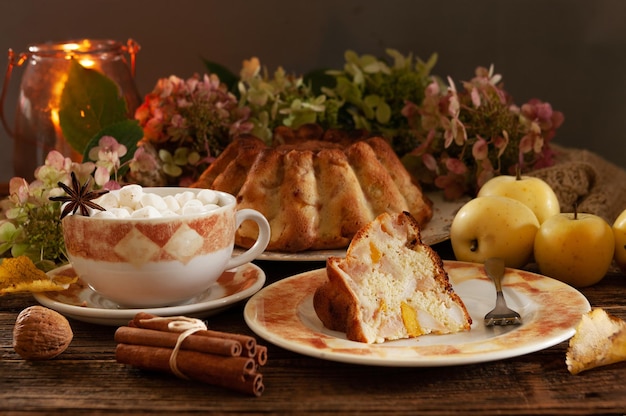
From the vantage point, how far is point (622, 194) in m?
2.18

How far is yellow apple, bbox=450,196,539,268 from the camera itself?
1636 millimetres

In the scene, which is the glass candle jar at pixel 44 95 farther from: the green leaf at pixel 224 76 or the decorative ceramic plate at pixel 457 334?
the decorative ceramic plate at pixel 457 334

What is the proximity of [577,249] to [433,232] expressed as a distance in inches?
13.6

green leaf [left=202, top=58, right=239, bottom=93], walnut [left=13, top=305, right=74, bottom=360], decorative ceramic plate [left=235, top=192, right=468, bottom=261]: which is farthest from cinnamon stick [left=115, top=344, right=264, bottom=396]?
green leaf [left=202, top=58, right=239, bottom=93]

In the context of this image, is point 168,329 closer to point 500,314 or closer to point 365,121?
point 500,314

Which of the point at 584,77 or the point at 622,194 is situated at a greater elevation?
the point at 584,77

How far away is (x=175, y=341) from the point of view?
1.15 m

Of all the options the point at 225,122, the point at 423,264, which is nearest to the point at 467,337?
the point at 423,264

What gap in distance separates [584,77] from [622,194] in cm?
79

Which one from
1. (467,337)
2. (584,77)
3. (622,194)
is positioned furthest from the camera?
(584,77)

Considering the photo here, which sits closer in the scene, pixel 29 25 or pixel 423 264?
pixel 423 264

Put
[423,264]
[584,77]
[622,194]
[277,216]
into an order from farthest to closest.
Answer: [584,77]
[622,194]
[277,216]
[423,264]

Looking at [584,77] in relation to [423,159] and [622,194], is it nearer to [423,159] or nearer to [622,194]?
[622,194]

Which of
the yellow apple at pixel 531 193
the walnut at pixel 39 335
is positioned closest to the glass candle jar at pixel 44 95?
the walnut at pixel 39 335
